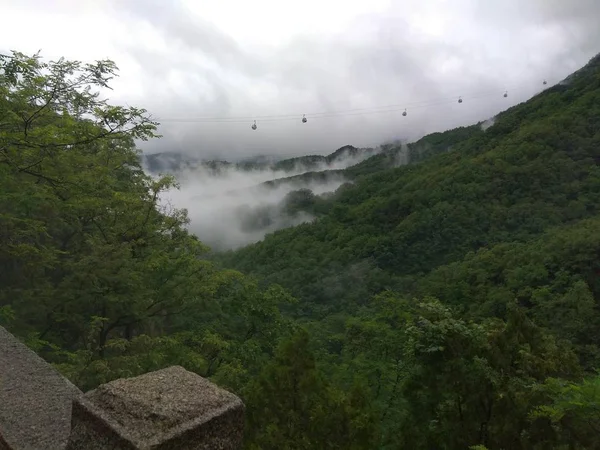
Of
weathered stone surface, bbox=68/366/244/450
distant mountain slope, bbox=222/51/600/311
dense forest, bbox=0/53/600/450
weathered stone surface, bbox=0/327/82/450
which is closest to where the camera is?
weathered stone surface, bbox=68/366/244/450

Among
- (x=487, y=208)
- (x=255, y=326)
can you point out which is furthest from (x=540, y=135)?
(x=255, y=326)

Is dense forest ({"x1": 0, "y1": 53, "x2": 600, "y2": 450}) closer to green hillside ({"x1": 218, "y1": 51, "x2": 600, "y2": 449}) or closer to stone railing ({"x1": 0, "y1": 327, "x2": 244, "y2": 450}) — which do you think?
green hillside ({"x1": 218, "y1": 51, "x2": 600, "y2": 449})

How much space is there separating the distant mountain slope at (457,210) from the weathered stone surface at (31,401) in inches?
1120

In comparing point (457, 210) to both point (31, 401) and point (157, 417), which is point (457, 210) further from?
point (157, 417)

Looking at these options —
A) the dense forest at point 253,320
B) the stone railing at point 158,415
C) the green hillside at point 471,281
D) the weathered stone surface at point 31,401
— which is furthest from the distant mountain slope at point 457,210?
the stone railing at point 158,415

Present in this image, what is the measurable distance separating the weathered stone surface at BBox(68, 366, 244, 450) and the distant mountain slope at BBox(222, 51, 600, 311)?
99.3 feet

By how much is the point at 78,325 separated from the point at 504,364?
8.75 metres

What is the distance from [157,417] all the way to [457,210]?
151 ft

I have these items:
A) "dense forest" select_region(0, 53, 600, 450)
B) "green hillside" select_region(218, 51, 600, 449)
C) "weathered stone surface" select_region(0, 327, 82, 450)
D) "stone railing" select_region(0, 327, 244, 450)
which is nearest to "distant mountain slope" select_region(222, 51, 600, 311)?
"green hillside" select_region(218, 51, 600, 449)

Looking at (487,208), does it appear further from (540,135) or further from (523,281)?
(523,281)

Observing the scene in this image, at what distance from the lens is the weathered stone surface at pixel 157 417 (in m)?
2.54

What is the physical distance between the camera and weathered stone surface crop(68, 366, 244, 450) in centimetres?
254

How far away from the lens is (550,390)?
Result: 13.8 ft

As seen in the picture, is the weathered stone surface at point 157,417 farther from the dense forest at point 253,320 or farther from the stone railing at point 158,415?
the dense forest at point 253,320
